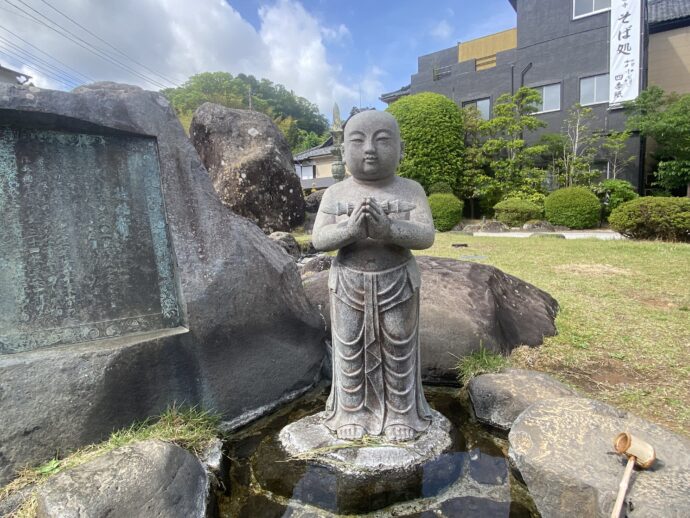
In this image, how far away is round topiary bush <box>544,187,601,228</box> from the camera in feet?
54.0

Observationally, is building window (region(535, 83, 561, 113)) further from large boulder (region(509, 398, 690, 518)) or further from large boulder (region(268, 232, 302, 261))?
large boulder (region(509, 398, 690, 518))

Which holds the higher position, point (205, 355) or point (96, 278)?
point (96, 278)

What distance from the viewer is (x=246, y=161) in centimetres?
1205

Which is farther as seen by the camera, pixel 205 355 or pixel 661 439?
pixel 205 355

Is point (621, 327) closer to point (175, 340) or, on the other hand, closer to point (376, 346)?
point (376, 346)

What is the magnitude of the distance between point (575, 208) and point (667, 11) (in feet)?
36.0

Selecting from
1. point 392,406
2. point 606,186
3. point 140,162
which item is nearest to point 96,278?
point 140,162

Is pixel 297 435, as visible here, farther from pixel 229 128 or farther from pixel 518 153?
pixel 518 153

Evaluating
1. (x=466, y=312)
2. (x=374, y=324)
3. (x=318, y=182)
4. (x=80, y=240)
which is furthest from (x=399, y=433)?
(x=318, y=182)

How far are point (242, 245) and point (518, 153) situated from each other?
19.8 meters

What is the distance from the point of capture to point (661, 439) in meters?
2.17

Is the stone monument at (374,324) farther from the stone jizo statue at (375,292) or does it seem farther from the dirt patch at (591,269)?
the dirt patch at (591,269)

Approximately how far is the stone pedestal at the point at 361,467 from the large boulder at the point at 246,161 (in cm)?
1022

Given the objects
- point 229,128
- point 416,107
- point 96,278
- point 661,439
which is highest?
point 416,107
